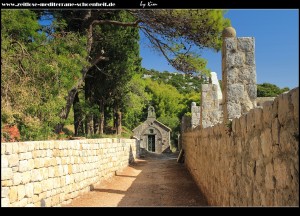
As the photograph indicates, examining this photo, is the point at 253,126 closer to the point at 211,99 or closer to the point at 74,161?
the point at 74,161

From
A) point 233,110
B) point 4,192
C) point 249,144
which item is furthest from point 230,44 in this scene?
point 4,192

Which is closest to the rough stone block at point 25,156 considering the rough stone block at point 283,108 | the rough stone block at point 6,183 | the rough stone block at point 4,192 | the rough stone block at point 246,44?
the rough stone block at point 6,183

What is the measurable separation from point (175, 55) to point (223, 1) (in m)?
3.32

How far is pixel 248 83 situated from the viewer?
23.2 feet

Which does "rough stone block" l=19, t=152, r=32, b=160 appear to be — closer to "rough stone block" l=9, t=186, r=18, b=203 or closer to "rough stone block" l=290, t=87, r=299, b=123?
"rough stone block" l=9, t=186, r=18, b=203

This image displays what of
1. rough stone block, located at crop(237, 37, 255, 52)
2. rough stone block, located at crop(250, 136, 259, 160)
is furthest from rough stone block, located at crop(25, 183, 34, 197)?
rough stone block, located at crop(237, 37, 255, 52)

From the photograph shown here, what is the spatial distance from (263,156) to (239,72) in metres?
3.66

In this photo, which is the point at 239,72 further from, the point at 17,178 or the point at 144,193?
the point at 17,178

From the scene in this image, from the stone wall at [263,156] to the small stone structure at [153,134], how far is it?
1254 inches

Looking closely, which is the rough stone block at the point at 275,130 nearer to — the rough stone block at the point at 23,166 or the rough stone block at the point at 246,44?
the rough stone block at the point at 23,166

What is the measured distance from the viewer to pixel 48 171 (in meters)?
6.75

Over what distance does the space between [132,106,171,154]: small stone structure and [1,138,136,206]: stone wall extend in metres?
26.4

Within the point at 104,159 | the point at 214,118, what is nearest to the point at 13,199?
the point at 104,159

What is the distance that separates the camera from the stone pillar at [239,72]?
7016 millimetres
